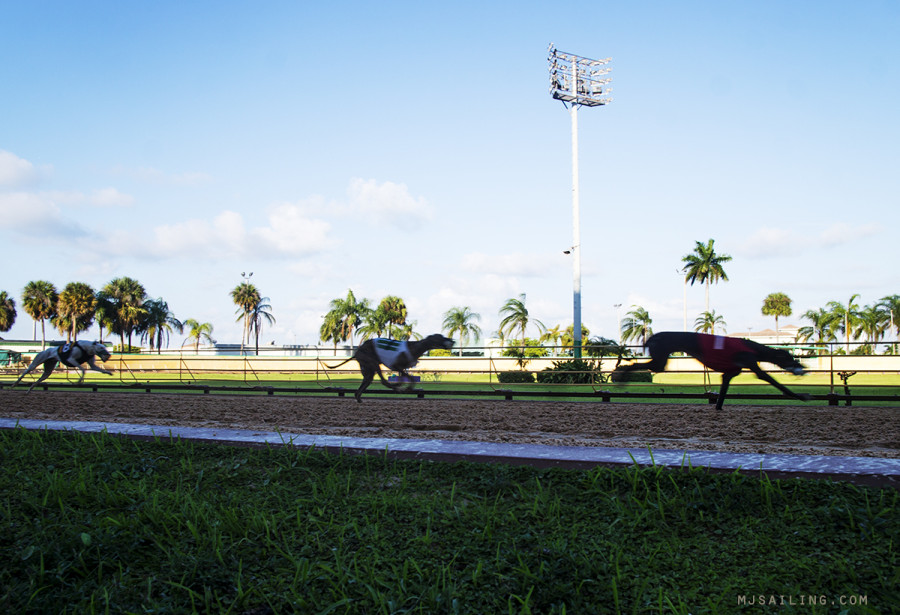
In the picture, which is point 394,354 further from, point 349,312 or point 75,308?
point 75,308

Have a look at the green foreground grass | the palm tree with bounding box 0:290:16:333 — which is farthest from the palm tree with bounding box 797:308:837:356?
the palm tree with bounding box 0:290:16:333

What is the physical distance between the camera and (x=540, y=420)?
9531 millimetres

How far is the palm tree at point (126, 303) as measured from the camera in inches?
2857

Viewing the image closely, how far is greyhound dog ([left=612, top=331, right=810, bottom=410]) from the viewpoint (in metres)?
8.60

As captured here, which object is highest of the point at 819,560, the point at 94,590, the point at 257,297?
the point at 257,297

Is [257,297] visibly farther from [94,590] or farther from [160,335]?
[94,590]

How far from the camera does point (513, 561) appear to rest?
344cm

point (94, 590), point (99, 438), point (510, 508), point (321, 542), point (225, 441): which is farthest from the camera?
point (99, 438)

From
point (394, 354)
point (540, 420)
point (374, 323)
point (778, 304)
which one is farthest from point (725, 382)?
point (778, 304)

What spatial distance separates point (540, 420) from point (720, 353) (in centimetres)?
296

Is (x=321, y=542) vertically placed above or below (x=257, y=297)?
below

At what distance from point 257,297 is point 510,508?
3119 inches

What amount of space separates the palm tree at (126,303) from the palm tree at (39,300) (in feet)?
18.8

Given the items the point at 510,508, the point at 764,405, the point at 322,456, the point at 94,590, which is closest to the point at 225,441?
the point at 322,456
